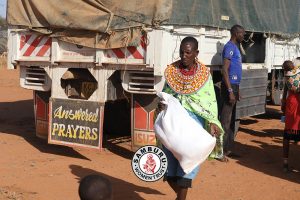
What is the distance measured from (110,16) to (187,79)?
228 cm

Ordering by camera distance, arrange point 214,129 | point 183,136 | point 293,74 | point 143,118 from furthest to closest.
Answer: point 143,118
point 293,74
point 214,129
point 183,136

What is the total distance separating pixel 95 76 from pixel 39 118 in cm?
135

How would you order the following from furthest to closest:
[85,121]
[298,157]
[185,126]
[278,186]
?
[298,157] → [85,121] → [278,186] → [185,126]

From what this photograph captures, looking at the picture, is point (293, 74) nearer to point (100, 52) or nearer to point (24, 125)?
point (100, 52)

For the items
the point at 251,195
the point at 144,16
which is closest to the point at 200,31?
the point at 144,16

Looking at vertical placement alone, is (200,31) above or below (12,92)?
above

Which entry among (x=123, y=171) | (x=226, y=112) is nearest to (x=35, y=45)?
(x=123, y=171)

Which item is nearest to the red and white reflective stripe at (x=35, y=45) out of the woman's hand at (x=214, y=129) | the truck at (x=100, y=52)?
the truck at (x=100, y=52)

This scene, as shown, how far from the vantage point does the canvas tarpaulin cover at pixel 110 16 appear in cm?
591

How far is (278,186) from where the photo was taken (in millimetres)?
5480

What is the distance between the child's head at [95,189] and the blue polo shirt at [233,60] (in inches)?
166

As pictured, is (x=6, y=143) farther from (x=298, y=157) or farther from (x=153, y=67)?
(x=298, y=157)

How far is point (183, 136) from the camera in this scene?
389 cm

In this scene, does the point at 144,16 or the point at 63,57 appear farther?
the point at 63,57
